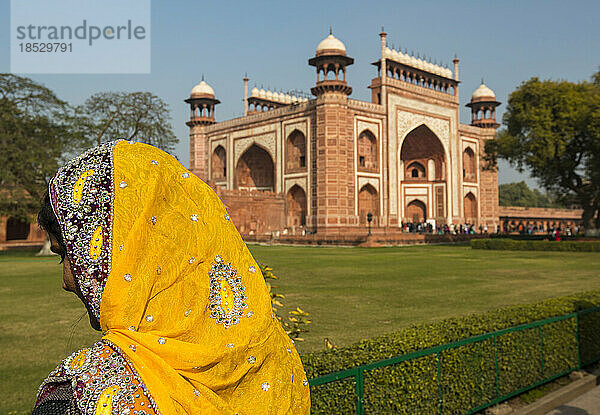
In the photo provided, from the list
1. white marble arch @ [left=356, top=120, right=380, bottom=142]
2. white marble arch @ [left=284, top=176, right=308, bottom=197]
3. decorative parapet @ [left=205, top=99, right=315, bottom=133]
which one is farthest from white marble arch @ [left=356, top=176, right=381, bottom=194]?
decorative parapet @ [left=205, top=99, right=315, bottom=133]

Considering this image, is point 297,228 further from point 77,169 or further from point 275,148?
point 77,169

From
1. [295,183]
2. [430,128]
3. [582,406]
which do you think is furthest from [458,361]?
[430,128]

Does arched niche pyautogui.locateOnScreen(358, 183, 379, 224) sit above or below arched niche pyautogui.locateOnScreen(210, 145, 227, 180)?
below

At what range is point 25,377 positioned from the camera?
4.18m

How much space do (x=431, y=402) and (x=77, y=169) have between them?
304cm

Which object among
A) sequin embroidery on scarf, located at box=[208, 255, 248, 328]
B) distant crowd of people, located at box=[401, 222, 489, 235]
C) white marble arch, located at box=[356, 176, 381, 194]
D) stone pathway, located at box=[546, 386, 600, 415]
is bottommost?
stone pathway, located at box=[546, 386, 600, 415]

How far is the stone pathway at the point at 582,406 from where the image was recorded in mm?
4047

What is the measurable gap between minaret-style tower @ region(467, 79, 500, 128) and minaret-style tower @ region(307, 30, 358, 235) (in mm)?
14607

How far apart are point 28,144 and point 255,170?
60.6ft

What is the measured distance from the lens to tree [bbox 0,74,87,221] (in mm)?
19203

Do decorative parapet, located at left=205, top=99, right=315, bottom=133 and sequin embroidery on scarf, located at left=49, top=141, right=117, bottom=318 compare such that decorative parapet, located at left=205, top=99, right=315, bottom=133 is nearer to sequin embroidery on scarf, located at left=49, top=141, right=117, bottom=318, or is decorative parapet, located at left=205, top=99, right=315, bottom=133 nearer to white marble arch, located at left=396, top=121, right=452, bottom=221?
white marble arch, located at left=396, top=121, right=452, bottom=221

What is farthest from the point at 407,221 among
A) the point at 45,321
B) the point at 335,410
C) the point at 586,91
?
the point at 335,410

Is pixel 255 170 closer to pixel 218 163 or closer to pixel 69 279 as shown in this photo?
pixel 218 163

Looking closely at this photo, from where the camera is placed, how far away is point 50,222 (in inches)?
45.9
